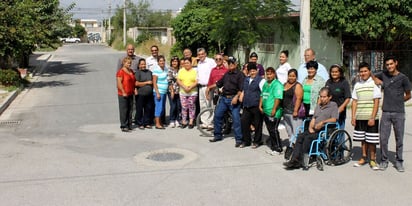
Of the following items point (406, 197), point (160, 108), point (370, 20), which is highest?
point (370, 20)

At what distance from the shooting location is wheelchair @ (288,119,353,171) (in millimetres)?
6656

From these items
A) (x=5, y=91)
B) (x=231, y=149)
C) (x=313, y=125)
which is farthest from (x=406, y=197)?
(x=5, y=91)

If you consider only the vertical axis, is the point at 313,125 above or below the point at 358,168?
above

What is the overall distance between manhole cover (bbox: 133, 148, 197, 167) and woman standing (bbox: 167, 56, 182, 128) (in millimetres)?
2041

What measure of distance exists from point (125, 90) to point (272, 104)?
3.23 meters

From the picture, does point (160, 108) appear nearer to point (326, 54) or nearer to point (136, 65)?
point (136, 65)

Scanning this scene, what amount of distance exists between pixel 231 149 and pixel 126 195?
9.15 ft

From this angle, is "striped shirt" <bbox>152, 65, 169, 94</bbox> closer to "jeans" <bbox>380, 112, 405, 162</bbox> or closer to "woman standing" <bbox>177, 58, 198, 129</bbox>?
"woman standing" <bbox>177, 58, 198, 129</bbox>

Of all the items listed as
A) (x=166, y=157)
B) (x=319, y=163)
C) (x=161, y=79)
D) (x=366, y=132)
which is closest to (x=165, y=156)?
(x=166, y=157)

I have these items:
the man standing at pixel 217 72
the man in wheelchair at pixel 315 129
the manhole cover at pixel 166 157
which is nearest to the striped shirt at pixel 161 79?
the man standing at pixel 217 72

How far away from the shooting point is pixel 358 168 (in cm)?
673

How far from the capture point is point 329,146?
6688 mm

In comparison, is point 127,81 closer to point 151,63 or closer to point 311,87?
point 151,63

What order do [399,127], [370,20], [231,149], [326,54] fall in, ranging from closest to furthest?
[399,127], [231,149], [370,20], [326,54]
